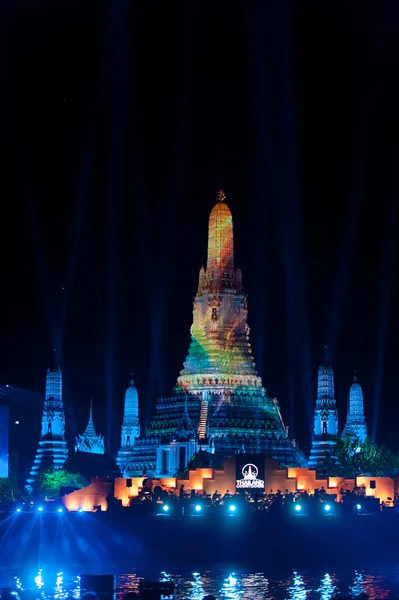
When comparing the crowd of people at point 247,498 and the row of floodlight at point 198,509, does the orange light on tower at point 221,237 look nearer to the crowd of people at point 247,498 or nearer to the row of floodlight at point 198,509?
the crowd of people at point 247,498

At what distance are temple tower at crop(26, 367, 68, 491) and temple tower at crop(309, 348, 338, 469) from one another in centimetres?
2036

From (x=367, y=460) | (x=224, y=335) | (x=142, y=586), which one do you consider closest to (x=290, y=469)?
(x=367, y=460)

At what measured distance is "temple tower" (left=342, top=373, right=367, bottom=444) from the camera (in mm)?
124375

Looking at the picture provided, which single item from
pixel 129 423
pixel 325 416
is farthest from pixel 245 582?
pixel 129 423

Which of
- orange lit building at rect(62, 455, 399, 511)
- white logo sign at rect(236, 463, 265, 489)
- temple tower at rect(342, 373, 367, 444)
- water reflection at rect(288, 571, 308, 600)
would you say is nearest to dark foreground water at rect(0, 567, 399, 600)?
water reflection at rect(288, 571, 308, 600)

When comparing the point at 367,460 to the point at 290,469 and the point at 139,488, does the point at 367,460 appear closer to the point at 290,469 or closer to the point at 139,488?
A: the point at 290,469

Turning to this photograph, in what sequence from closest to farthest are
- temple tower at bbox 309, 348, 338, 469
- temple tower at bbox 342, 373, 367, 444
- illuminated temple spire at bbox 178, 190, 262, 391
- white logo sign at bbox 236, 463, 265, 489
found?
white logo sign at bbox 236, 463, 265, 489, temple tower at bbox 309, 348, 338, 469, illuminated temple spire at bbox 178, 190, 262, 391, temple tower at bbox 342, 373, 367, 444

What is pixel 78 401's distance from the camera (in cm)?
13750

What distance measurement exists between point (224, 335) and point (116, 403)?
65.4 feet

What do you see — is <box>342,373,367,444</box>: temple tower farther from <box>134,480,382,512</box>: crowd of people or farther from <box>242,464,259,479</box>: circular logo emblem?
<box>242,464,259,479</box>: circular logo emblem

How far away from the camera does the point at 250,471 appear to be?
343 feet

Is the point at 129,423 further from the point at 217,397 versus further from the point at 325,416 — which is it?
the point at 325,416

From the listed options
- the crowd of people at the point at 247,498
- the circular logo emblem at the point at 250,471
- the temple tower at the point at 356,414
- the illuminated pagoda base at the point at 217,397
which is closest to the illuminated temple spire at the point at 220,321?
the illuminated pagoda base at the point at 217,397

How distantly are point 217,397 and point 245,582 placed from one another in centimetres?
3568
